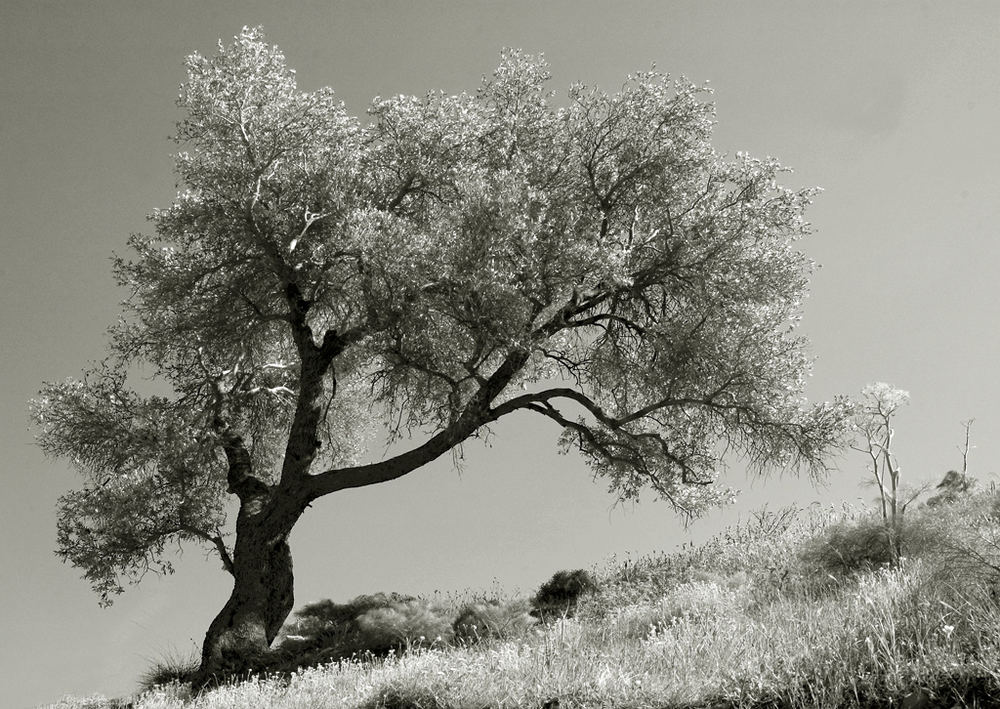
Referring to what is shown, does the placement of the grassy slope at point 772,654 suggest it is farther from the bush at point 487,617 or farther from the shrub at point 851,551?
the bush at point 487,617

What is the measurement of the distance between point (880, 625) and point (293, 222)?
13.7 m

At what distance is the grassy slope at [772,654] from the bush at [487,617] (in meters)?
2.41

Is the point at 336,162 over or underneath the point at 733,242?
over

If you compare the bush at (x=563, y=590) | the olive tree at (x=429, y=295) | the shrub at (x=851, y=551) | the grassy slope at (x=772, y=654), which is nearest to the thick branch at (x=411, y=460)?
the olive tree at (x=429, y=295)

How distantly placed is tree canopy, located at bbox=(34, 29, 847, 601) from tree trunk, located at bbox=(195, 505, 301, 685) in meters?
0.62

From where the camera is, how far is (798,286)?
60.4 feet

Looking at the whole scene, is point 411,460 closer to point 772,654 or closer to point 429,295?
point 429,295

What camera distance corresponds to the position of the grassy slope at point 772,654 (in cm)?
778

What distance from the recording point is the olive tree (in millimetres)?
17344

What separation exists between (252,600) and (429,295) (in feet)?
22.5

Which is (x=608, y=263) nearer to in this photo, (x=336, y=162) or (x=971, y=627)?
(x=336, y=162)

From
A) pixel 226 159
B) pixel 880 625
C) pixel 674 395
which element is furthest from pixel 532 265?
pixel 880 625

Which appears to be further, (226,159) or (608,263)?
(226,159)

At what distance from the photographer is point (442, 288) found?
1734 centimetres
